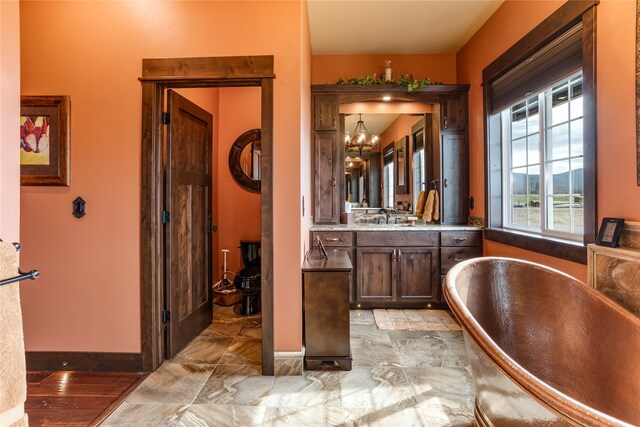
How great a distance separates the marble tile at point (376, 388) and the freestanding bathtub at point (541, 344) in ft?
1.50

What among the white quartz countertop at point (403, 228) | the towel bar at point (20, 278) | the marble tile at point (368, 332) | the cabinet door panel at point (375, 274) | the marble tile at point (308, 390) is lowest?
the marble tile at point (308, 390)

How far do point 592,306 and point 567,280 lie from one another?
17cm

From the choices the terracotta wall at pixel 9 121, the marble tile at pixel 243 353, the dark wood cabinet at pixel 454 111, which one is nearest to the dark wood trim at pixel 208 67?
the terracotta wall at pixel 9 121

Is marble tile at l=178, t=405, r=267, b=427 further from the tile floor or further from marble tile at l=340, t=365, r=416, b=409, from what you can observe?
marble tile at l=340, t=365, r=416, b=409

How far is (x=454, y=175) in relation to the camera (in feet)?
12.0

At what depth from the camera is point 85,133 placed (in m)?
2.24

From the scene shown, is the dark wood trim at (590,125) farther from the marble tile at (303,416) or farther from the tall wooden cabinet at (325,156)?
the tall wooden cabinet at (325,156)

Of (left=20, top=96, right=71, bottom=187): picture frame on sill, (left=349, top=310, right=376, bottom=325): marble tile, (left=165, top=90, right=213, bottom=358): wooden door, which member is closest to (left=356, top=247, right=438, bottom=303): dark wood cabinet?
(left=349, top=310, right=376, bottom=325): marble tile

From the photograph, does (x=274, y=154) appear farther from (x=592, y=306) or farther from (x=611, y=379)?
(x=611, y=379)

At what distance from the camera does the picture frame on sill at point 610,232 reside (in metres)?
1.74

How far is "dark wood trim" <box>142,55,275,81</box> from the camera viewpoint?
7.23ft

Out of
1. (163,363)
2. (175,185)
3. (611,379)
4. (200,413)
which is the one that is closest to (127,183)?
(175,185)

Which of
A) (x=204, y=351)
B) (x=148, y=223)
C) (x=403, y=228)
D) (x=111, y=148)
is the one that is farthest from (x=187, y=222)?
(x=403, y=228)

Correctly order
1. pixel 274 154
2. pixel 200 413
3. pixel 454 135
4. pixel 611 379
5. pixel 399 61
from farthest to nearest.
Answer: pixel 399 61, pixel 454 135, pixel 274 154, pixel 200 413, pixel 611 379
